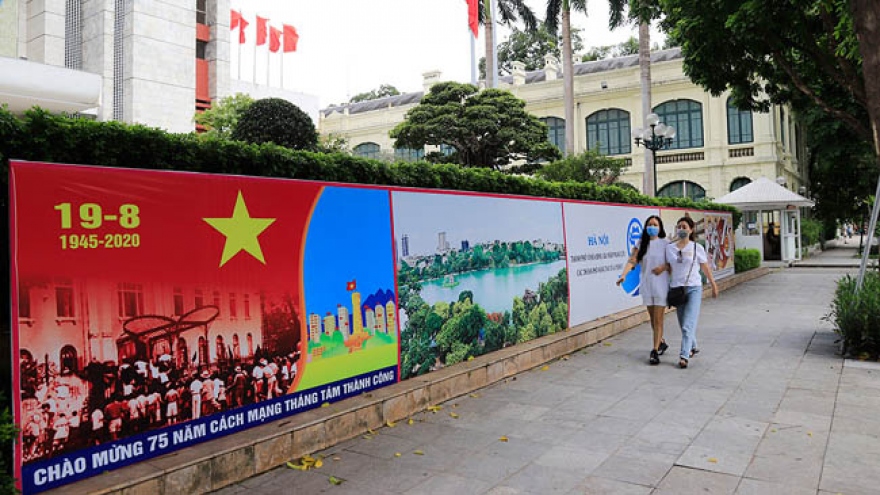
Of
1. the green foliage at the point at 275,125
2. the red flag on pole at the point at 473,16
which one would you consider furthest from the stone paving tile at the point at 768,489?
the red flag on pole at the point at 473,16

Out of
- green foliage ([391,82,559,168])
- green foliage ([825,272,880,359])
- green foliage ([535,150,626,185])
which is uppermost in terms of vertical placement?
green foliage ([391,82,559,168])

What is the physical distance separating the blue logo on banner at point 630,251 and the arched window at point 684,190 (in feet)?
90.5

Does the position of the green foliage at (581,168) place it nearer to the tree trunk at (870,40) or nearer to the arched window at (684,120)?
the arched window at (684,120)

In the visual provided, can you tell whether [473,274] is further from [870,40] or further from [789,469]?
[870,40]

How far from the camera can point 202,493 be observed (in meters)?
3.76

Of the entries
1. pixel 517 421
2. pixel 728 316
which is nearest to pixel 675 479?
pixel 517 421

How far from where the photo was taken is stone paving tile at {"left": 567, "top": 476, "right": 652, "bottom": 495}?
377 centimetres

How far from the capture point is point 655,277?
772 cm

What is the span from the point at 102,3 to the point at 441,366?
25.6m

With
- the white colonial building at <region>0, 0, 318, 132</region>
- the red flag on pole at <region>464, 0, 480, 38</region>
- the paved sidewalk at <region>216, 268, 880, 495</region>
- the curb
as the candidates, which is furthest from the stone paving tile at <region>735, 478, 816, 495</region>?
the red flag on pole at <region>464, 0, 480, 38</region>

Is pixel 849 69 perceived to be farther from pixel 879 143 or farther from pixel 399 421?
pixel 399 421

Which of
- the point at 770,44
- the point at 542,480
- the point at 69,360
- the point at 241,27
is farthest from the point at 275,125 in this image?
the point at 241,27

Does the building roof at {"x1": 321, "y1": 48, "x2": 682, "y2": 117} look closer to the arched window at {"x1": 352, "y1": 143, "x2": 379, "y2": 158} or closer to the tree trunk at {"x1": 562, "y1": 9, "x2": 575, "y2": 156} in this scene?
the arched window at {"x1": 352, "y1": 143, "x2": 379, "y2": 158}

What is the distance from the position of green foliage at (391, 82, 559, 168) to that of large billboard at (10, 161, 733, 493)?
1782 cm
